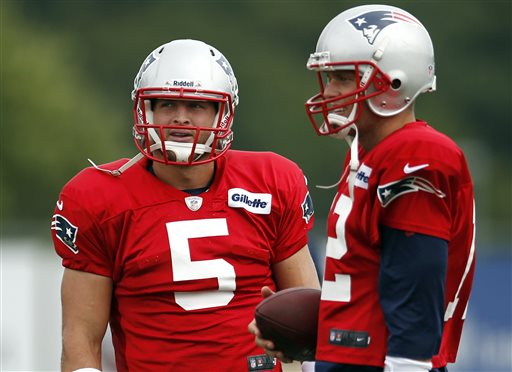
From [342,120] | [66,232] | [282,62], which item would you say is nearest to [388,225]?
[342,120]

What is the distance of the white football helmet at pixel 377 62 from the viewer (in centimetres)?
381

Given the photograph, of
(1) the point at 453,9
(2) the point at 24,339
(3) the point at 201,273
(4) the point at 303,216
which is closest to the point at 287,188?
(4) the point at 303,216

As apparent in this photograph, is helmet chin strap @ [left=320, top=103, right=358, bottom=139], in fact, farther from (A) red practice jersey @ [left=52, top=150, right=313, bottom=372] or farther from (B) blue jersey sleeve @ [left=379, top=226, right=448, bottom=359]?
(A) red practice jersey @ [left=52, top=150, right=313, bottom=372]

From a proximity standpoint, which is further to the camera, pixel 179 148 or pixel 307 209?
pixel 307 209

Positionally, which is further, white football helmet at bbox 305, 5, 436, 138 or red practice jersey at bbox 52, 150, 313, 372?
red practice jersey at bbox 52, 150, 313, 372

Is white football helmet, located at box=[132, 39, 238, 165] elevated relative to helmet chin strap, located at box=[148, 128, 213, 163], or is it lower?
elevated

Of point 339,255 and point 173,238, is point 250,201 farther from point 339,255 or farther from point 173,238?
point 339,255

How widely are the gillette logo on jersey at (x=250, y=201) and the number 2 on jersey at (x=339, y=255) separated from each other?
731 mm

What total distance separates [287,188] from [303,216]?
13cm

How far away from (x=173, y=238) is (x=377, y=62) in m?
1.03

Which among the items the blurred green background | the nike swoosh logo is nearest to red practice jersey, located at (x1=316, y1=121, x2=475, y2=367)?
the nike swoosh logo

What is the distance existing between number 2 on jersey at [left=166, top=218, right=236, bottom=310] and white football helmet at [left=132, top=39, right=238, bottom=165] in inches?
8.8

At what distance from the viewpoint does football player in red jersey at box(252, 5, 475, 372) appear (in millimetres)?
3580

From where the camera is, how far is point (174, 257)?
4418mm
